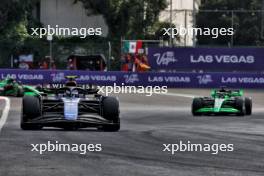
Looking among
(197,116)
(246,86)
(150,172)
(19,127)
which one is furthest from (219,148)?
(246,86)

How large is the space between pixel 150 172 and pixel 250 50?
26775 millimetres

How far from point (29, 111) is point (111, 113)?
5.03ft

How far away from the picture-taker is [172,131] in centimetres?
1552

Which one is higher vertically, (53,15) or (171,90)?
(53,15)

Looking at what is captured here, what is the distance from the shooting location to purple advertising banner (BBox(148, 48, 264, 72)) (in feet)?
115

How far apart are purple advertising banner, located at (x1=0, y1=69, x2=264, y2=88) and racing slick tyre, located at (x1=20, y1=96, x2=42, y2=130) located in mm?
18060

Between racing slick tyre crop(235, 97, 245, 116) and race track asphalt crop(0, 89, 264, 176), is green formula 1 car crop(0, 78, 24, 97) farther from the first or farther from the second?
racing slick tyre crop(235, 97, 245, 116)

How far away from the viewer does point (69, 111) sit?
1509 cm

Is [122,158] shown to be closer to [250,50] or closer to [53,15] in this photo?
[250,50]
